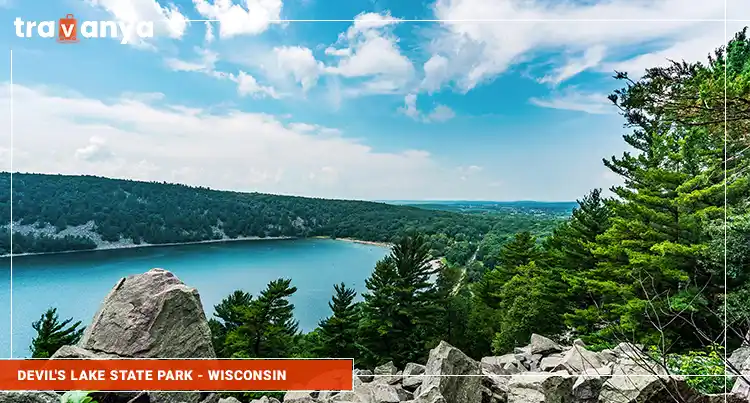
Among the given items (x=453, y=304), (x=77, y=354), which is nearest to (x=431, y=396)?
(x=453, y=304)

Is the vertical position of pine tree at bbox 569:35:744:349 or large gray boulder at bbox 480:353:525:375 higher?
pine tree at bbox 569:35:744:349

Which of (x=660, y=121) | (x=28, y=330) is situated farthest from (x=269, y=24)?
(x=660, y=121)

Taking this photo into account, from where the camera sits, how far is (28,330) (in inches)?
140

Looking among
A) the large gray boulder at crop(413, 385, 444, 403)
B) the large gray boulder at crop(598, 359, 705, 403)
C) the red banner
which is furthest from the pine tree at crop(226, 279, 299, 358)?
the large gray boulder at crop(598, 359, 705, 403)

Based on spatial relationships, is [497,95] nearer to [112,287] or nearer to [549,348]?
[549,348]

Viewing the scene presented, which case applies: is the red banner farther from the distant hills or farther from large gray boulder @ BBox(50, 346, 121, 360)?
the distant hills

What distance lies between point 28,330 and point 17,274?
45 cm

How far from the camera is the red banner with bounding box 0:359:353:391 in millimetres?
2865

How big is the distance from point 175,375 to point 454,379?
1.95m

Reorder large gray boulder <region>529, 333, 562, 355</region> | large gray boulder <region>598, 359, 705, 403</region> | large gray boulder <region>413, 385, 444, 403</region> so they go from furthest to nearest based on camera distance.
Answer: large gray boulder <region>529, 333, 562, 355</region> < large gray boulder <region>413, 385, 444, 403</region> < large gray boulder <region>598, 359, 705, 403</region>

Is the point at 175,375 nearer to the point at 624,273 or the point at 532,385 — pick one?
the point at 532,385

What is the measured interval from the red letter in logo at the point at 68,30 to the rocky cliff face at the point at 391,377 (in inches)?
70.2

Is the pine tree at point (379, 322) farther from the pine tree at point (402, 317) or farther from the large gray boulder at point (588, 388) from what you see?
the large gray boulder at point (588, 388)

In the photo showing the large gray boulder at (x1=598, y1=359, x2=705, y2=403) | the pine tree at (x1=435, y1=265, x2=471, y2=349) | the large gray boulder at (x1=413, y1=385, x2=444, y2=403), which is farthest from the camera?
the pine tree at (x1=435, y1=265, x2=471, y2=349)
